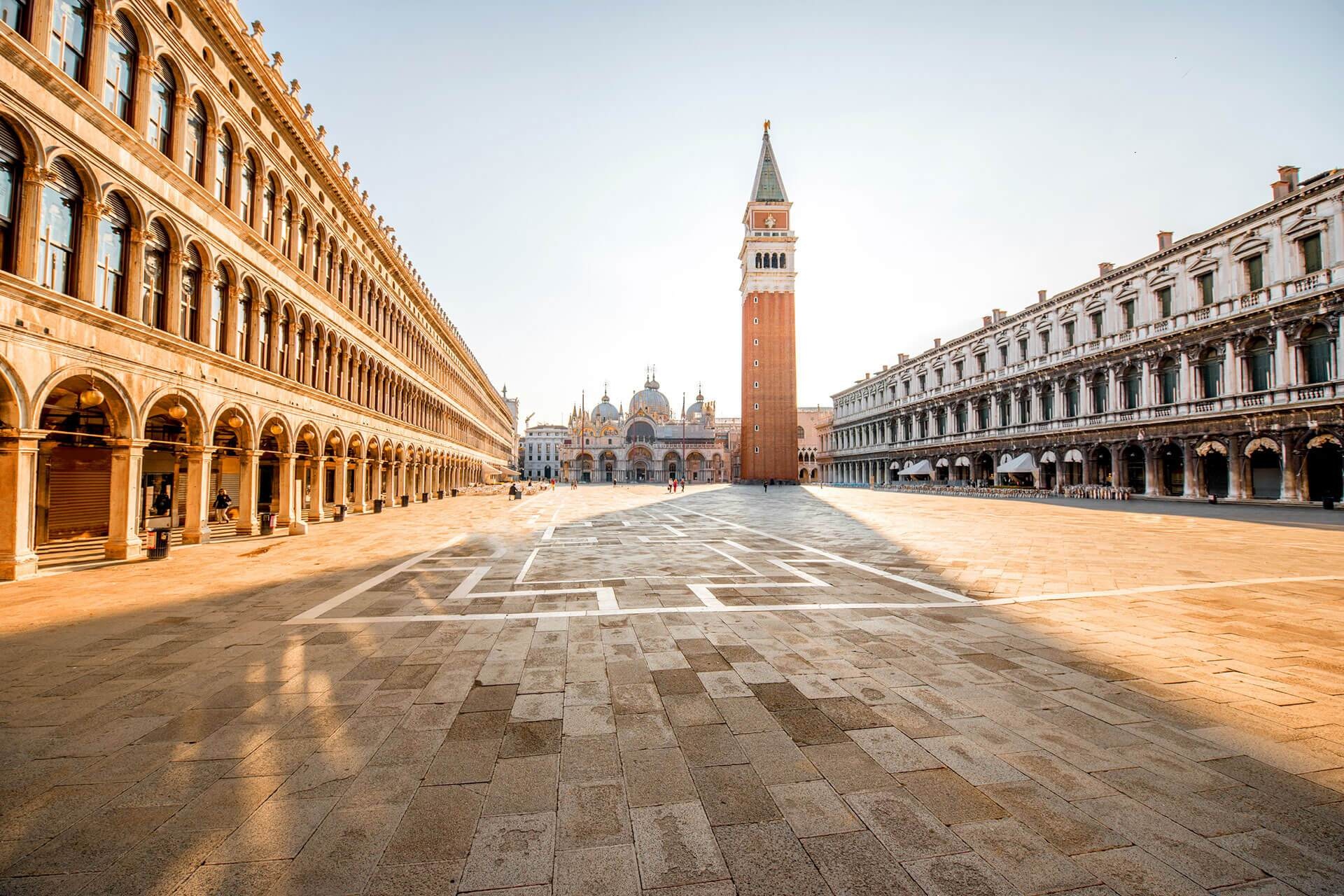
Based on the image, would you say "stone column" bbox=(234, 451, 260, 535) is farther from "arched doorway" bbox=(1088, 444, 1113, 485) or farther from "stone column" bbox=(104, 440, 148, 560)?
"arched doorway" bbox=(1088, 444, 1113, 485)

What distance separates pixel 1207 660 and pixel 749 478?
68.1 m

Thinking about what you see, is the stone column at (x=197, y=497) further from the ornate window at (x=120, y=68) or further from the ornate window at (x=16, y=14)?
the ornate window at (x=16, y=14)

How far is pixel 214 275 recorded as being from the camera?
568 inches

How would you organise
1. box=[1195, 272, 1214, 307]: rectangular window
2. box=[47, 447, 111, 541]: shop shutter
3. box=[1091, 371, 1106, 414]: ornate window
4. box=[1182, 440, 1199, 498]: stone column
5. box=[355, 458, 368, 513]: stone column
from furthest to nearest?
box=[1091, 371, 1106, 414]: ornate window, box=[1182, 440, 1199, 498]: stone column, box=[1195, 272, 1214, 307]: rectangular window, box=[355, 458, 368, 513]: stone column, box=[47, 447, 111, 541]: shop shutter

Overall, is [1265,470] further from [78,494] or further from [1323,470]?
[78,494]

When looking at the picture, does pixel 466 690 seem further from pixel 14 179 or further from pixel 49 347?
pixel 14 179

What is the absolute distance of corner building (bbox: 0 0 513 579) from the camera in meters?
9.64

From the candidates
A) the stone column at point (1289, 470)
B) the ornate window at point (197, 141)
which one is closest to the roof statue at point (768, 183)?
the stone column at point (1289, 470)

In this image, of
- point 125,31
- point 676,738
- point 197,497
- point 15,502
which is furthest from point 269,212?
point 676,738

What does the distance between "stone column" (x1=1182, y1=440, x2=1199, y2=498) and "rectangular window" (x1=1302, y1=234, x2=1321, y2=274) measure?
367 inches

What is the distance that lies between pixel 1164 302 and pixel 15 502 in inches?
1885

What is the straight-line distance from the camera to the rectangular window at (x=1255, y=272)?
93.2ft

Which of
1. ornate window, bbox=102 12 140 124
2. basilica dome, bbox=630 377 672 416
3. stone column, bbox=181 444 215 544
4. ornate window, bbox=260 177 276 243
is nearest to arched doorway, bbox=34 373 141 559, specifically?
stone column, bbox=181 444 215 544

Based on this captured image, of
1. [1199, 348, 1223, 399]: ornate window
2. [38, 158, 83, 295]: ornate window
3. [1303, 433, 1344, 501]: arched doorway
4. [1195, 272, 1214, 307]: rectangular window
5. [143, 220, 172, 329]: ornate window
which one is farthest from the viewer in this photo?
[1195, 272, 1214, 307]: rectangular window
